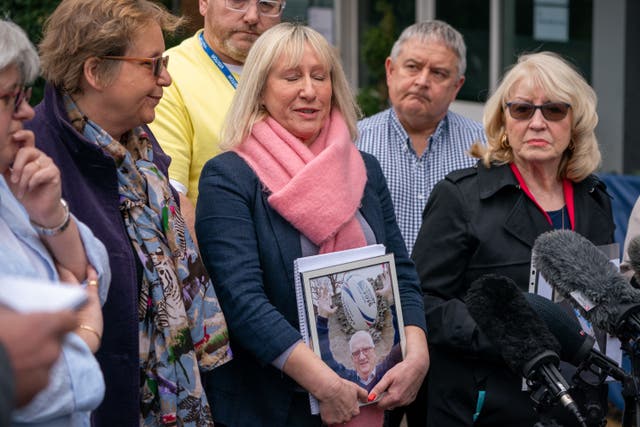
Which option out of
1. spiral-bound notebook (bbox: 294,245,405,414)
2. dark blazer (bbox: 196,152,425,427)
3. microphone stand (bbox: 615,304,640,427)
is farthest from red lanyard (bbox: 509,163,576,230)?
microphone stand (bbox: 615,304,640,427)

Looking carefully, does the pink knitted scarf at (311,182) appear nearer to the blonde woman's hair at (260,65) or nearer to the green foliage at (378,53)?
the blonde woman's hair at (260,65)

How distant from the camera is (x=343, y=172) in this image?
3225mm

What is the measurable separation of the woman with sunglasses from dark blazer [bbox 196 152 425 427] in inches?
29.6

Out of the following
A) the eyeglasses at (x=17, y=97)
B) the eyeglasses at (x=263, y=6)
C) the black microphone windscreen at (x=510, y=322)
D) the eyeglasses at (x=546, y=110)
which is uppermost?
the eyeglasses at (x=263, y=6)

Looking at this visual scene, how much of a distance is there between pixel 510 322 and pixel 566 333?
0.23m

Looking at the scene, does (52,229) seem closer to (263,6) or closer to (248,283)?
(248,283)

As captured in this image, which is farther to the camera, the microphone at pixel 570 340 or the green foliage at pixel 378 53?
the green foliage at pixel 378 53

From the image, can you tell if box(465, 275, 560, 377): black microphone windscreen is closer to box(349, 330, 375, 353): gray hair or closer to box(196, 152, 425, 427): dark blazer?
box(349, 330, 375, 353): gray hair

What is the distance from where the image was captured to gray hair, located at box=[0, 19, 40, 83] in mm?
2178

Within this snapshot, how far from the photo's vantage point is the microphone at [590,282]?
7.70 feet

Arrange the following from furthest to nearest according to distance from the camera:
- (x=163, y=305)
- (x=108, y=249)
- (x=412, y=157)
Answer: (x=412, y=157) < (x=163, y=305) < (x=108, y=249)

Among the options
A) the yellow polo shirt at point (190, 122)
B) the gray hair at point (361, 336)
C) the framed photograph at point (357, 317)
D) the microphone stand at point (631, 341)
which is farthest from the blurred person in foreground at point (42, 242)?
the microphone stand at point (631, 341)

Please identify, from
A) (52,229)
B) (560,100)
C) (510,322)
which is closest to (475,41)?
(560,100)

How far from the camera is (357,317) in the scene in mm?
3088
